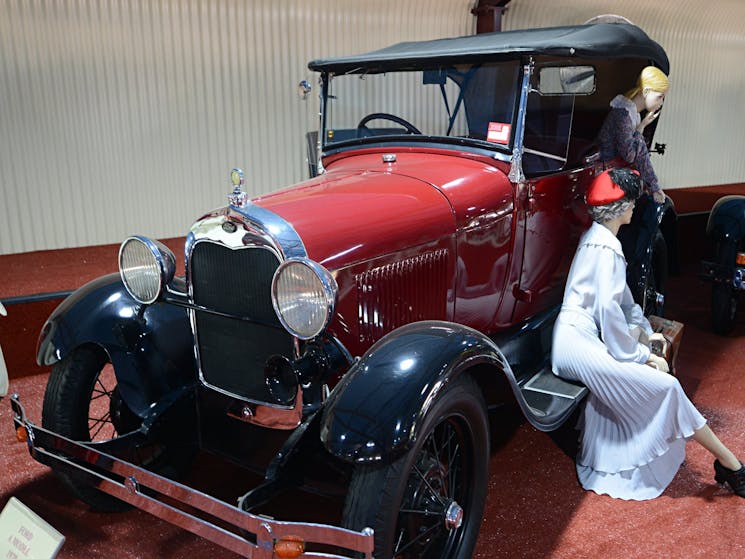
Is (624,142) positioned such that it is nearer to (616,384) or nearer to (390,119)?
(390,119)

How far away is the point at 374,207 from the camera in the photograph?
95.0 inches

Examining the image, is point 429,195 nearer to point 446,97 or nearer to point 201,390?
point 446,97

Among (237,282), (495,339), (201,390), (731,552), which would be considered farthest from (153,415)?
(731,552)

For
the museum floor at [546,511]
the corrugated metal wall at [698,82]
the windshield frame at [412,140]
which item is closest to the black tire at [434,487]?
the museum floor at [546,511]

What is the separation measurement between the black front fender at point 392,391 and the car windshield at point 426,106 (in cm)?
116

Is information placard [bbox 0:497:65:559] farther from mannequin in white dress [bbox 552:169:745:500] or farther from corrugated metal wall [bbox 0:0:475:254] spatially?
corrugated metal wall [bbox 0:0:475:254]

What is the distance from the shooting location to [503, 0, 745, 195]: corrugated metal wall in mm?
9445

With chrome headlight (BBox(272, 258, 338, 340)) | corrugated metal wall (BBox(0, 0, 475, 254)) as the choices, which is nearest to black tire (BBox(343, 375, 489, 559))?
chrome headlight (BBox(272, 258, 338, 340))

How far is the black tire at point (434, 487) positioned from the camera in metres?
1.82

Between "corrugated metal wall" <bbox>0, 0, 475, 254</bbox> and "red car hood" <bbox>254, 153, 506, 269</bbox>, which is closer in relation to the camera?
"red car hood" <bbox>254, 153, 506, 269</bbox>

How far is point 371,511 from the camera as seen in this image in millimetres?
1806

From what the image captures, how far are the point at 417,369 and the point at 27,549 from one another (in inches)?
46.0

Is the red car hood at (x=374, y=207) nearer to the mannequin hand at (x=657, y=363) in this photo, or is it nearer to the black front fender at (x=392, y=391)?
the black front fender at (x=392, y=391)

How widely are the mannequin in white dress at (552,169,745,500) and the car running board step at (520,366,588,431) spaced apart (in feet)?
0.16
